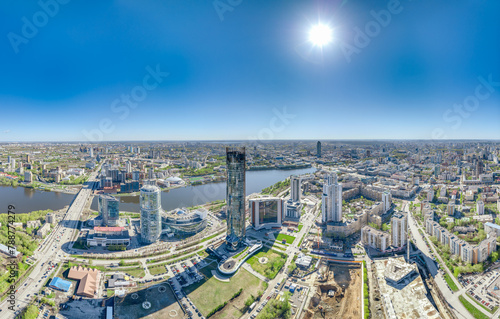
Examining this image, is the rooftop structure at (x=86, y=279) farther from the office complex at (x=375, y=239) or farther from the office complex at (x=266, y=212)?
the office complex at (x=375, y=239)

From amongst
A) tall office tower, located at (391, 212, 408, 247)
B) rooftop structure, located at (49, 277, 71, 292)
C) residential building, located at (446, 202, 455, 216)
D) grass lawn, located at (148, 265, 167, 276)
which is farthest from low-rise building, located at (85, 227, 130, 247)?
residential building, located at (446, 202, 455, 216)

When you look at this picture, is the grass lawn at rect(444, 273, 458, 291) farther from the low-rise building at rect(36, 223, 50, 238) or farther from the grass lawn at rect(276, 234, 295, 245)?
the low-rise building at rect(36, 223, 50, 238)

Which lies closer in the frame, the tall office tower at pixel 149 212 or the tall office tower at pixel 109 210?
the tall office tower at pixel 149 212

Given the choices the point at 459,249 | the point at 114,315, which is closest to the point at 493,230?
the point at 459,249

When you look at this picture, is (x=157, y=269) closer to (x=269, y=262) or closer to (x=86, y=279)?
(x=86, y=279)

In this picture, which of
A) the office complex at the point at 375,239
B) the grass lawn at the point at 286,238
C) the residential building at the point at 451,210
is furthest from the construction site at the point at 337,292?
the residential building at the point at 451,210

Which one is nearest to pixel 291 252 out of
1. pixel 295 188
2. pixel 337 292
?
pixel 337 292
